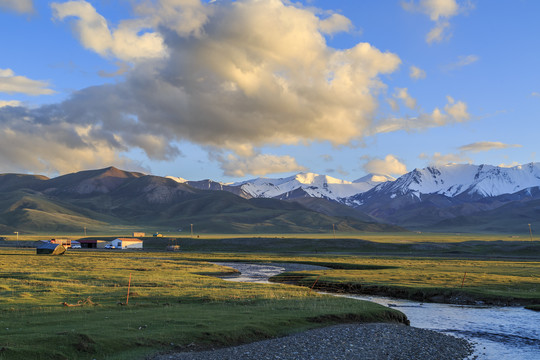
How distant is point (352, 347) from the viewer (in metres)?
30.6

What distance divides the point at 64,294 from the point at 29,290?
558 centimetres

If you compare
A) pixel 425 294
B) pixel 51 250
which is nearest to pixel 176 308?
pixel 425 294

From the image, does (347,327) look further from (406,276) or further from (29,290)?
(406,276)

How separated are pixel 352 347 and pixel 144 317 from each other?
14.9 meters

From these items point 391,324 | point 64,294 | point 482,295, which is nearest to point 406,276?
point 482,295

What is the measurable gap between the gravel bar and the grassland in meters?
1.83

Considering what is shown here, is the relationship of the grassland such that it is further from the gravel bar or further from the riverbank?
the riverbank

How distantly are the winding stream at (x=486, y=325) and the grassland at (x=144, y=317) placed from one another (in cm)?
482

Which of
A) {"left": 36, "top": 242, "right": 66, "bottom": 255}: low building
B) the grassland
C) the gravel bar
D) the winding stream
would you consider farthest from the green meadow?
{"left": 36, "top": 242, "right": 66, "bottom": 255}: low building

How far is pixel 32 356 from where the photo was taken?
2389 centimetres

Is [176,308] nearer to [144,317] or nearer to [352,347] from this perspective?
[144,317]

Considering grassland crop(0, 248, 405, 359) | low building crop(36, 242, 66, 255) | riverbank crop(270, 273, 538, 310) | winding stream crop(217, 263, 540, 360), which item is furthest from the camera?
low building crop(36, 242, 66, 255)

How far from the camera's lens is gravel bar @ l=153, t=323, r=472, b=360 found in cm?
2780

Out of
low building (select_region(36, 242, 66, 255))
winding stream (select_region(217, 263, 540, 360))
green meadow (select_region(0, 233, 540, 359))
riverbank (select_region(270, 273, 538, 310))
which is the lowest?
winding stream (select_region(217, 263, 540, 360))
